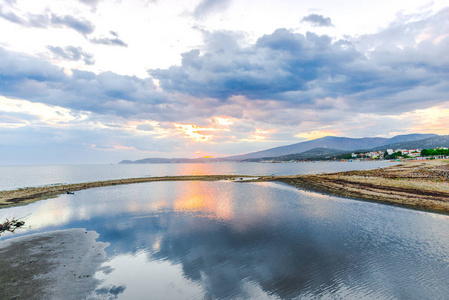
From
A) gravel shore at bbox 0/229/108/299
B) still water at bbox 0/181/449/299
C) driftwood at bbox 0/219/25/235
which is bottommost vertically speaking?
still water at bbox 0/181/449/299

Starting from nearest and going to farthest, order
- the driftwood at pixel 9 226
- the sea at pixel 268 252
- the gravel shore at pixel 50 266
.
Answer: the gravel shore at pixel 50 266, the sea at pixel 268 252, the driftwood at pixel 9 226

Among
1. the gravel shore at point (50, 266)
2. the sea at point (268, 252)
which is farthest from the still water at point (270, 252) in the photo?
the gravel shore at point (50, 266)

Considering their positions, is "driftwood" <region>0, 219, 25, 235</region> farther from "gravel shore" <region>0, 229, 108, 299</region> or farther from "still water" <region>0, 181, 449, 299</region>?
"gravel shore" <region>0, 229, 108, 299</region>

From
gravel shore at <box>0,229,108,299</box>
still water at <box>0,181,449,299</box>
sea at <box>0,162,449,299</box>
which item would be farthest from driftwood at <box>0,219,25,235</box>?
gravel shore at <box>0,229,108,299</box>

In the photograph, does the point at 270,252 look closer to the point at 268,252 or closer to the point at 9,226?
the point at 268,252

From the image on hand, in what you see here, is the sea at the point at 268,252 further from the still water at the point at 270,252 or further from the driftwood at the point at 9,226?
the driftwood at the point at 9,226

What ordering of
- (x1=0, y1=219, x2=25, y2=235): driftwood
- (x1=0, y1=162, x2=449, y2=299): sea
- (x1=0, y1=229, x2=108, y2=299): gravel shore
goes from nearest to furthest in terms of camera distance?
(x1=0, y1=229, x2=108, y2=299): gravel shore
(x1=0, y1=162, x2=449, y2=299): sea
(x1=0, y1=219, x2=25, y2=235): driftwood

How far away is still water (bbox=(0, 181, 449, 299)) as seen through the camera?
1271 centimetres

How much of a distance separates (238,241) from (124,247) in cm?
1090

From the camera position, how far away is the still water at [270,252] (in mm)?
12711

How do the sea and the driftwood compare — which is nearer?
the sea

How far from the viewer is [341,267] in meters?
15.1

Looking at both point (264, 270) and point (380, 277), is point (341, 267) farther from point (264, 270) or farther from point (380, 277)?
point (264, 270)

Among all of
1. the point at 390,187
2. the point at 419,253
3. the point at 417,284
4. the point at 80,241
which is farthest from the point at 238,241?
the point at 390,187
